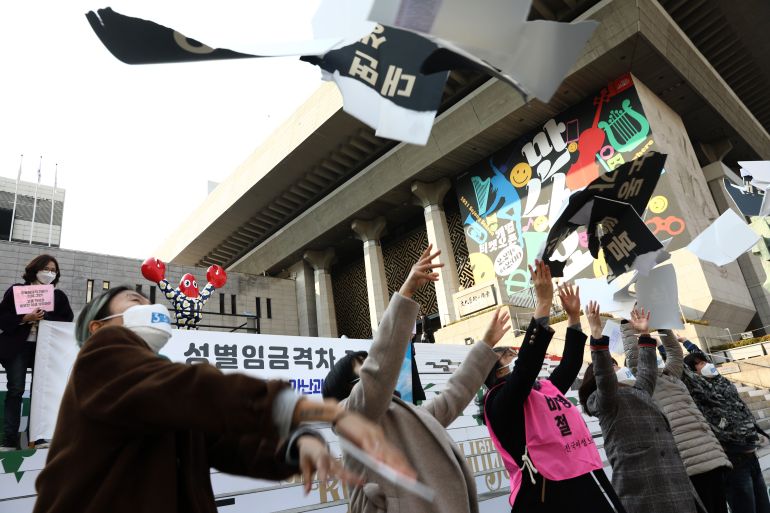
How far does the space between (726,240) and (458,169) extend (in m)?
14.8

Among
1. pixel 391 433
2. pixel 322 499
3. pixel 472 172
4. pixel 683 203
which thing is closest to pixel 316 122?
pixel 472 172

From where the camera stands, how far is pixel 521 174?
1677cm

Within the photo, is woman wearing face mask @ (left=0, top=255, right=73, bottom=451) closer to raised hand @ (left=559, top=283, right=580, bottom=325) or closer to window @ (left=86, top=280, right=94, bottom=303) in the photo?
raised hand @ (left=559, top=283, right=580, bottom=325)

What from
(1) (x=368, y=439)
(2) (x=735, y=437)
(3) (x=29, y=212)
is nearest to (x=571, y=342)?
(2) (x=735, y=437)

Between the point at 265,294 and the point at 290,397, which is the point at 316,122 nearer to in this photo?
the point at 265,294

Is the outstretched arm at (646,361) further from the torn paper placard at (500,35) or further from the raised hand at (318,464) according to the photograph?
the raised hand at (318,464)

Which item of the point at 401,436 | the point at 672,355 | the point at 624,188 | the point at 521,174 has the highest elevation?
the point at 521,174

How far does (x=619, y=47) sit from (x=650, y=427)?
14.3m

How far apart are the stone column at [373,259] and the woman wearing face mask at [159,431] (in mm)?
19964

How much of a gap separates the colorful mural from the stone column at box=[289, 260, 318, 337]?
923 centimetres

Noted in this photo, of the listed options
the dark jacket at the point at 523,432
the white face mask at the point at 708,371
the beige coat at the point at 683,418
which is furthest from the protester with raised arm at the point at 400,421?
the white face mask at the point at 708,371

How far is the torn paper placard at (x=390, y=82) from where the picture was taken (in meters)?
1.76

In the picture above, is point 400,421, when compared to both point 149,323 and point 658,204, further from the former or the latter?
point 658,204

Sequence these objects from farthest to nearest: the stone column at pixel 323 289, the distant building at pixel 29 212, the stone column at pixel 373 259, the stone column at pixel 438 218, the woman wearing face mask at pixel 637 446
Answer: the distant building at pixel 29 212
the stone column at pixel 323 289
the stone column at pixel 373 259
the stone column at pixel 438 218
the woman wearing face mask at pixel 637 446
